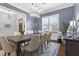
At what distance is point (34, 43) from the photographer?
1934 mm

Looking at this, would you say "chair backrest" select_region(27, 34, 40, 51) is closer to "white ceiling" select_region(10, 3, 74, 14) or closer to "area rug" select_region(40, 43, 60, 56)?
"area rug" select_region(40, 43, 60, 56)

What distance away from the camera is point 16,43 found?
1880mm

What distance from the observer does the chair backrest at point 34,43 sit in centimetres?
193

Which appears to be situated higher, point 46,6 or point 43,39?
point 46,6

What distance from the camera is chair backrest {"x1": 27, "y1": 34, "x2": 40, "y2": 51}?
1925 mm

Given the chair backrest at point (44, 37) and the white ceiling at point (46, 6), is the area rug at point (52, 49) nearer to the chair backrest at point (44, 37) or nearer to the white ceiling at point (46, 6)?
Result: the chair backrest at point (44, 37)

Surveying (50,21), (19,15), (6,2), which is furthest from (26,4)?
(50,21)

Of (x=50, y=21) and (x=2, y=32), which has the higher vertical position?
(x=50, y=21)

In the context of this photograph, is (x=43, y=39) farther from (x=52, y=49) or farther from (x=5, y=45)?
(x=5, y=45)

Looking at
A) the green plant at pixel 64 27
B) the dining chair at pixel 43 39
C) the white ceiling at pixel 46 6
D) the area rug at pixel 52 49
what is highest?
the white ceiling at pixel 46 6

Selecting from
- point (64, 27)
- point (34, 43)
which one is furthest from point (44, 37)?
point (64, 27)

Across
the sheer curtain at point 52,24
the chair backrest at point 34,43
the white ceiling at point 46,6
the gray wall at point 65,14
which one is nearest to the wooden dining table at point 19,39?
the chair backrest at point 34,43

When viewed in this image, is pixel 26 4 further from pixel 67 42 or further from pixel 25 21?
pixel 67 42

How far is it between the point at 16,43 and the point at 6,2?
0.77 meters
